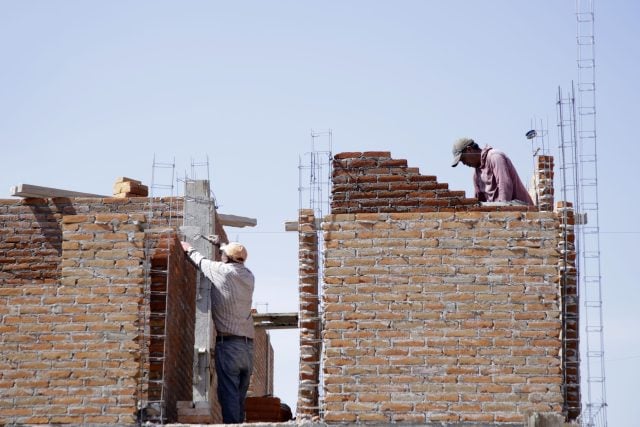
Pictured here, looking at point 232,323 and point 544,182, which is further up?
point 544,182

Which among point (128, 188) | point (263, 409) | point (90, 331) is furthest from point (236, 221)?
point (90, 331)

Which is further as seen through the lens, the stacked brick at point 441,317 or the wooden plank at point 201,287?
the wooden plank at point 201,287

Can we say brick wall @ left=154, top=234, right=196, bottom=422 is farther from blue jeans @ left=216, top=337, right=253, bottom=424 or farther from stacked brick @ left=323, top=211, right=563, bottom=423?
stacked brick @ left=323, top=211, right=563, bottom=423

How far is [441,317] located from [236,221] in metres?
5.71

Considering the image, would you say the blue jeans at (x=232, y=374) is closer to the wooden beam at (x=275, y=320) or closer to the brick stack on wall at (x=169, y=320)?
the brick stack on wall at (x=169, y=320)

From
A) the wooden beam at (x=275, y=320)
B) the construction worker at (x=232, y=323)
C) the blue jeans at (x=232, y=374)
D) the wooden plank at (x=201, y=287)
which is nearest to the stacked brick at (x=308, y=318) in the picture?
the construction worker at (x=232, y=323)

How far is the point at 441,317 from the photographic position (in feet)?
47.6

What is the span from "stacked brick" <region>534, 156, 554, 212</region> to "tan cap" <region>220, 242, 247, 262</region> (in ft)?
11.0

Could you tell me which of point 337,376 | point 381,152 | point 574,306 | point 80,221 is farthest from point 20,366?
point 574,306

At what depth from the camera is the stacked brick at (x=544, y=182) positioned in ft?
53.6

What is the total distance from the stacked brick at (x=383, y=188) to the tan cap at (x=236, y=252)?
1029mm

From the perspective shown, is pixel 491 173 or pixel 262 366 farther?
pixel 262 366

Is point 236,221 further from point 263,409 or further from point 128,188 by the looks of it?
point 263,409

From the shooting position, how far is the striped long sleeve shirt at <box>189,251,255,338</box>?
15352 millimetres
